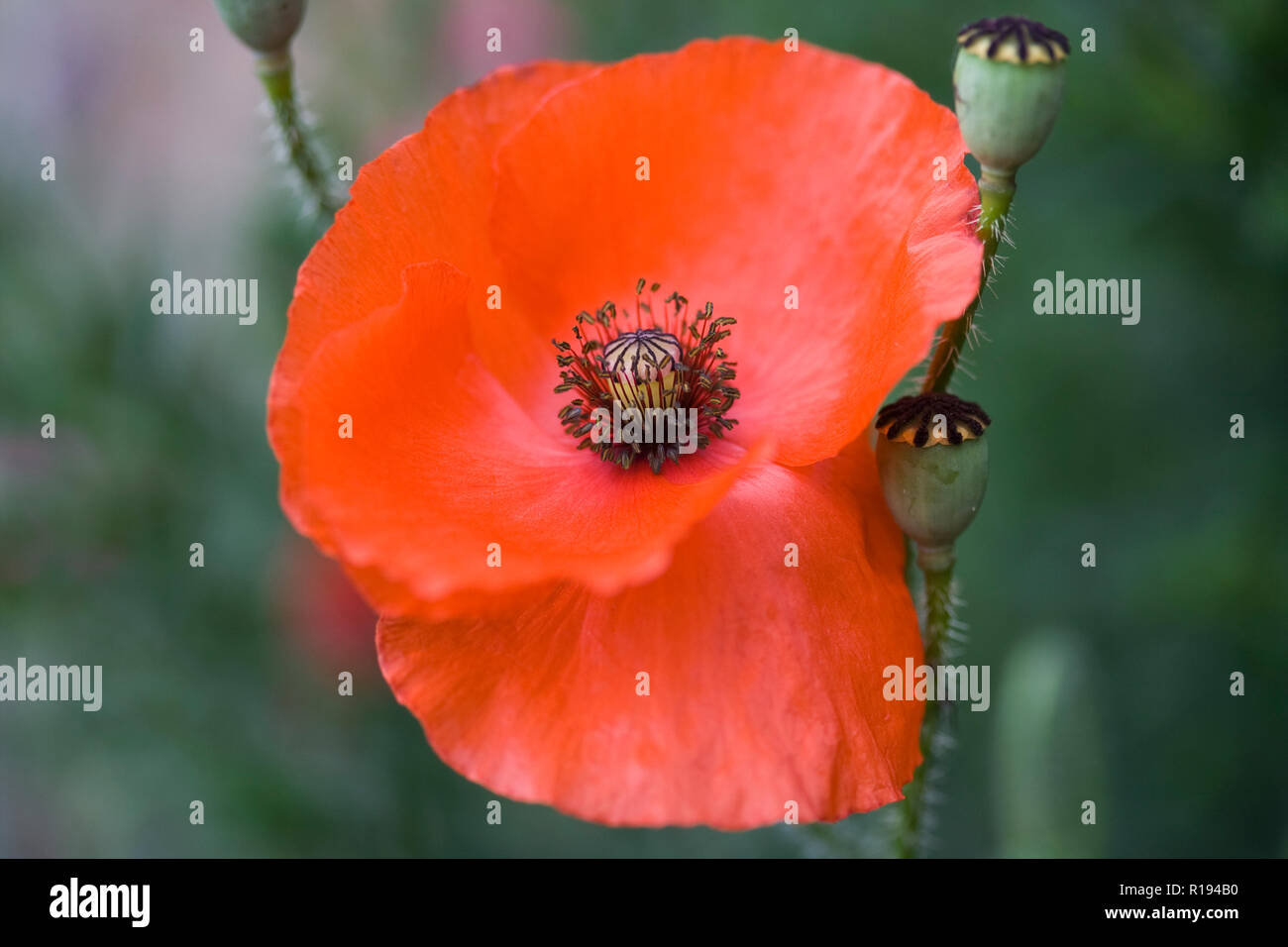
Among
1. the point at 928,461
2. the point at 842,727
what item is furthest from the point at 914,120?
the point at 842,727

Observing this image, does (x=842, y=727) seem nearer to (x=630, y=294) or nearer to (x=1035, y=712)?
(x=1035, y=712)

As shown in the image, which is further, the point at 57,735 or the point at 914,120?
the point at 57,735

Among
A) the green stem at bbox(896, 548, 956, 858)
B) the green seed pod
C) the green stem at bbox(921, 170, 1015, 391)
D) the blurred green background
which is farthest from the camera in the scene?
the blurred green background

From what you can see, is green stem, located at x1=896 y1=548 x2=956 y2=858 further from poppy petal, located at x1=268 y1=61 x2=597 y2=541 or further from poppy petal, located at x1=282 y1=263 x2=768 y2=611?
poppy petal, located at x1=268 y1=61 x2=597 y2=541

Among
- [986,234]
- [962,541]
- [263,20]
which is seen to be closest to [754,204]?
[986,234]

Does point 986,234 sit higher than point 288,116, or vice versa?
point 288,116

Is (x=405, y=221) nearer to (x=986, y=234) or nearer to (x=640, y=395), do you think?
(x=640, y=395)

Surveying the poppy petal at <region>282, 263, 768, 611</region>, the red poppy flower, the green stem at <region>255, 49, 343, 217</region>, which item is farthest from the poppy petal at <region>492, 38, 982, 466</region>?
the green stem at <region>255, 49, 343, 217</region>
